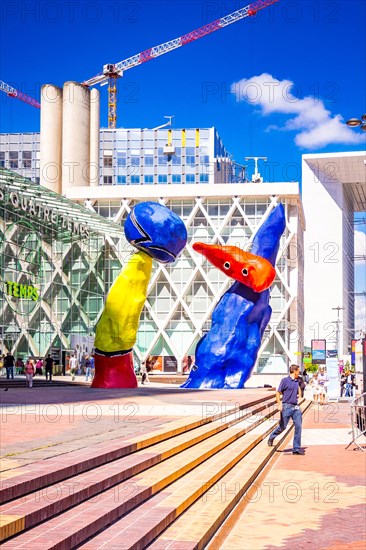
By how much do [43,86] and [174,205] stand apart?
1263 inches

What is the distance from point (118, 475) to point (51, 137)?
84.7 meters

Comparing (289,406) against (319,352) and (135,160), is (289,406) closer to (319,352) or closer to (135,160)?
(319,352)

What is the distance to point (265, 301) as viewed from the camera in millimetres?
36406

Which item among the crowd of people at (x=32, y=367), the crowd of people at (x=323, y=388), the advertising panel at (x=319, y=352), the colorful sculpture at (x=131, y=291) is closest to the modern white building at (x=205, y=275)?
the crowd of people at (x=32, y=367)

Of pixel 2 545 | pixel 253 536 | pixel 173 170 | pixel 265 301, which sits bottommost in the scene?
pixel 253 536

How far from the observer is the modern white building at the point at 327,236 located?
11188cm

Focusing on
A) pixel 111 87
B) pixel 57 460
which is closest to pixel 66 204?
pixel 57 460

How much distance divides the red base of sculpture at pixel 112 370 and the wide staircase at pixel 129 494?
16.3 metres

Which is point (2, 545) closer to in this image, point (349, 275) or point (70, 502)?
point (70, 502)

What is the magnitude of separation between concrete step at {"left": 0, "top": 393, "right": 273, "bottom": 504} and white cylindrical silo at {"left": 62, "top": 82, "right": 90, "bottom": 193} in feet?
249

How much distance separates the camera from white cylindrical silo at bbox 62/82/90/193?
87.9m

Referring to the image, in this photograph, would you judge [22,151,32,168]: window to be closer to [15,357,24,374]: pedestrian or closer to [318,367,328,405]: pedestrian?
[15,357,24,374]: pedestrian

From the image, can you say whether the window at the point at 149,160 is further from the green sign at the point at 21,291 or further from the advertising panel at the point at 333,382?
the advertising panel at the point at 333,382

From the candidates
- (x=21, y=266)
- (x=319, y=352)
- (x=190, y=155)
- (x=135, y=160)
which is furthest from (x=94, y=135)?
(x=319, y=352)
